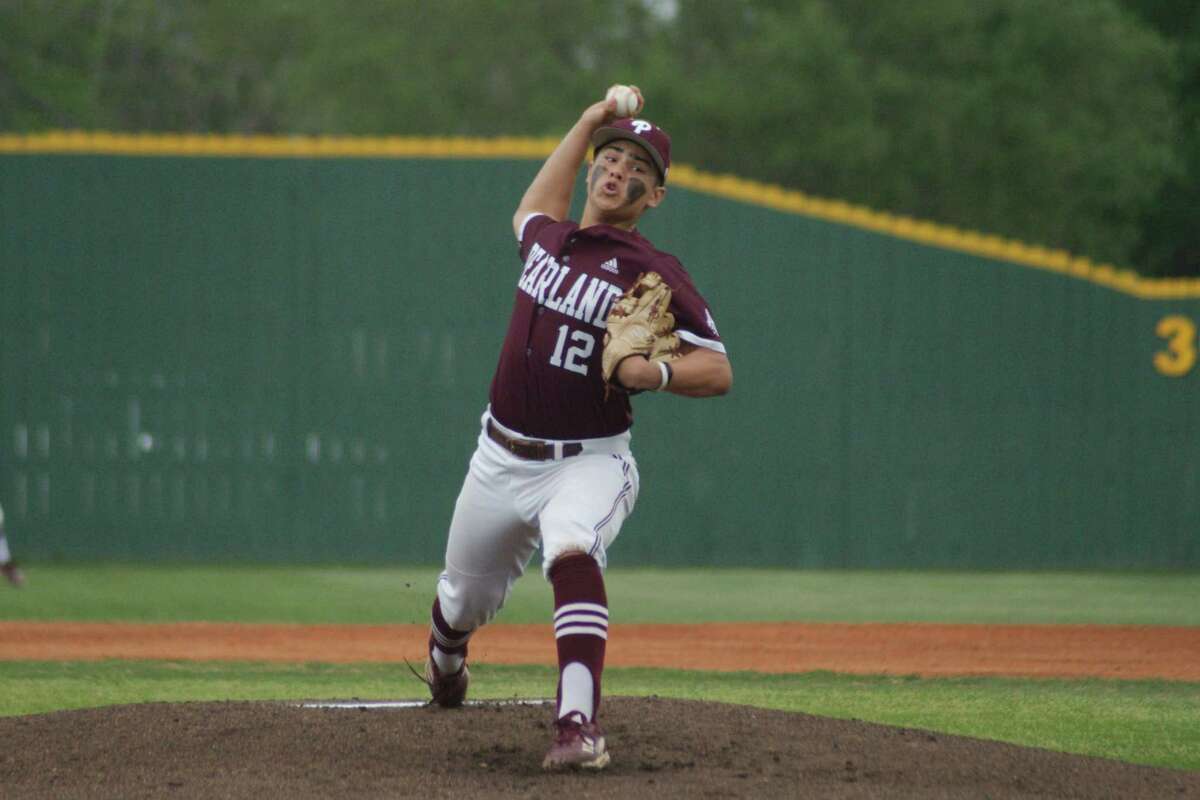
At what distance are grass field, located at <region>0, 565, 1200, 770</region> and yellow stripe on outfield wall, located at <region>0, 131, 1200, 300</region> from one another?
2.74m

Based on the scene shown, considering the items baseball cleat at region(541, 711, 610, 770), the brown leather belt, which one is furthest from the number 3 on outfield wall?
baseball cleat at region(541, 711, 610, 770)

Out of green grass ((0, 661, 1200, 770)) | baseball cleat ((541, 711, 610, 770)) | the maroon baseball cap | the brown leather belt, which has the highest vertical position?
the maroon baseball cap

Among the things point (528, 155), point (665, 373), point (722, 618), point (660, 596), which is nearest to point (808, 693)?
point (665, 373)

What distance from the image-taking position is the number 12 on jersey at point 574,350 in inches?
215

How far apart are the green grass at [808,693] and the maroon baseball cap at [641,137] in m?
2.40

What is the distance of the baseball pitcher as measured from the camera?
5172mm

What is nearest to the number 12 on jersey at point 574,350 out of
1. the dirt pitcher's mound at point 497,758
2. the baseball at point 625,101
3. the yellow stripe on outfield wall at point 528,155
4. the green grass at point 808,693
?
the baseball at point 625,101

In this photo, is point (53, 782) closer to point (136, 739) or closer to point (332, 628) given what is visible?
point (136, 739)

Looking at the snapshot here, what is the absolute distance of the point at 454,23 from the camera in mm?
43844

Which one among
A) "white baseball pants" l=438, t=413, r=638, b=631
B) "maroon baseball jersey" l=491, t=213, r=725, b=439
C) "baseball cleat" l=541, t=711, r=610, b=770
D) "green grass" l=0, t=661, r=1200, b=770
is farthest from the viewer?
"green grass" l=0, t=661, r=1200, b=770

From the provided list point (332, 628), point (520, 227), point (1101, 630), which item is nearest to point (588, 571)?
point (520, 227)

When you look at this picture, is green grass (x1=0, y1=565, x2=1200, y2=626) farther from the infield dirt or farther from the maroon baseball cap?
the maroon baseball cap

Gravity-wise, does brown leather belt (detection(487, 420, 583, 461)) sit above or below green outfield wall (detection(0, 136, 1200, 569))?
above

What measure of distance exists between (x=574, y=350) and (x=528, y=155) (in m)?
10.3
